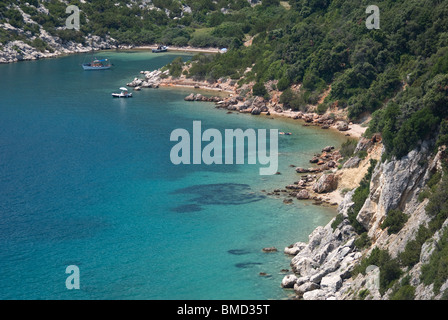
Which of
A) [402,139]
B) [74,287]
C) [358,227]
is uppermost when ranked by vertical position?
[402,139]

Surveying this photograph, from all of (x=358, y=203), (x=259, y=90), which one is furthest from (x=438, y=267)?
(x=259, y=90)

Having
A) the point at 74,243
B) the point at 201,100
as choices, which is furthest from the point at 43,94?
the point at 74,243

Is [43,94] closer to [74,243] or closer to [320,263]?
[74,243]

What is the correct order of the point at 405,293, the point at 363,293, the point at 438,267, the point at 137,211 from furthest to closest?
the point at 137,211
the point at 363,293
the point at 405,293
the point at 438,267

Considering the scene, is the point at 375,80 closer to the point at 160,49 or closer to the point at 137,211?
the point at 137,211

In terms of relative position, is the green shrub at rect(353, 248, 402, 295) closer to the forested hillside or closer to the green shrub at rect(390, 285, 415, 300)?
the forested hillside

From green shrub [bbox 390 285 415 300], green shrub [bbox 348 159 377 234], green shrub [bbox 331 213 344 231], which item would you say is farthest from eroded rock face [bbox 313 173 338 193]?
green shrub [bbox 390 285 415 300]

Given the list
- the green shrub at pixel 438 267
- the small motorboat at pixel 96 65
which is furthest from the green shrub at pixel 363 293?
the small motorboat at pixel 96 65
